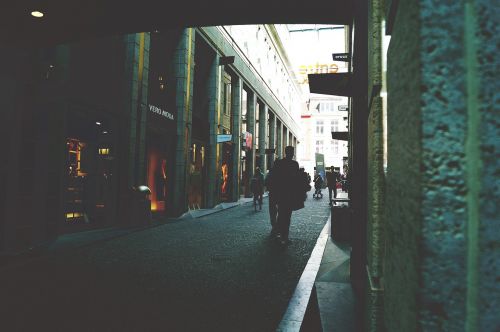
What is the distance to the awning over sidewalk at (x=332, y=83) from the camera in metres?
6.21

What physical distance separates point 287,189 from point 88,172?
6277mm

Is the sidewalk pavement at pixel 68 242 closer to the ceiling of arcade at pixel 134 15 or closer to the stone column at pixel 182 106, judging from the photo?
the stone column at pixel 182 106

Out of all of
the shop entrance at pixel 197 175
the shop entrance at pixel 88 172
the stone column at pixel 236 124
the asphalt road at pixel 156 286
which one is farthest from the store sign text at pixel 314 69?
the asphalt road at pixel 156 286

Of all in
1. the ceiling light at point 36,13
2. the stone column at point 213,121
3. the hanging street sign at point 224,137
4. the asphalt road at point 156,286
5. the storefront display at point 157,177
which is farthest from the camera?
the stone column at point 213,121

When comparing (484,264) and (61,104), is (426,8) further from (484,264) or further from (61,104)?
(61,104)

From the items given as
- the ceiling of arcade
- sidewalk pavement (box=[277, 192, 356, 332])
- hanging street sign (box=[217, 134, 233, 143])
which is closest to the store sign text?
hanging street sign (box=[217, 134, 233, 143])

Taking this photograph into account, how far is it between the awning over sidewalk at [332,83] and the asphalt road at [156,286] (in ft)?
10.8

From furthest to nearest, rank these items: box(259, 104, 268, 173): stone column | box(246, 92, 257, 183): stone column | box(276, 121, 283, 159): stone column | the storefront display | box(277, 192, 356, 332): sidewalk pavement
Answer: box(276, 121, 283, 159): stone column → box(259, 104, 268, 173): stone column → box(246, 92, 257, 183): stone column → the storefront display → box(277, 192, 356, 332): sidewalk pavement

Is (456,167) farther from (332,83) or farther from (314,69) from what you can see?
(314,69)

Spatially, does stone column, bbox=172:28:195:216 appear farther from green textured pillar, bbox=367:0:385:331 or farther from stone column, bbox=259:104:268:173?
stone column, bbox=259:104:268:173

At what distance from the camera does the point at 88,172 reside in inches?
403

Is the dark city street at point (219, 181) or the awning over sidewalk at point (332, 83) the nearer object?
the dark city street at point (219, 181)

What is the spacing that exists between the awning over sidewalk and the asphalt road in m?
3.28

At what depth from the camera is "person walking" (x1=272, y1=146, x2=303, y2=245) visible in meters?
7.60
